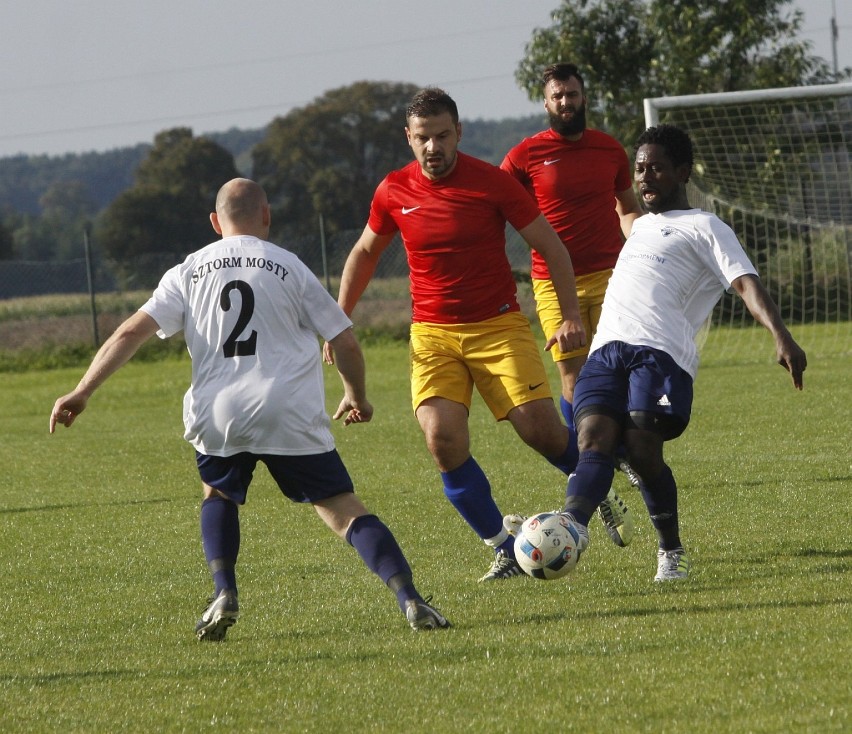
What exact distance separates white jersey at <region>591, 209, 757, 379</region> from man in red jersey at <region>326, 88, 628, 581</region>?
0.41 metres

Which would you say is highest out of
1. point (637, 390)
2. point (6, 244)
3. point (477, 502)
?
point (637, 390)

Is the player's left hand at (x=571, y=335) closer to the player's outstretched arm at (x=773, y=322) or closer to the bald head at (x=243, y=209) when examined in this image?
the player's outstretched arm at (x=773, y=322)

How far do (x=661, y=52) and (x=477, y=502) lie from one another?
2170cm

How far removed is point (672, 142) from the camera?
588 cm

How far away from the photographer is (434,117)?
6.03m

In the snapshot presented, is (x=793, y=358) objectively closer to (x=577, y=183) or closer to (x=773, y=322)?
(x=773, y=322)

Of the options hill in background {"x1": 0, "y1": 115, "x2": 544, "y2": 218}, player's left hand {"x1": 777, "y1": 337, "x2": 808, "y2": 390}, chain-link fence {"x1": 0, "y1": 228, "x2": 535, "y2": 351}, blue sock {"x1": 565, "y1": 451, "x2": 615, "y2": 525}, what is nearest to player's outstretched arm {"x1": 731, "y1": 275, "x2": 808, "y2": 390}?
player's left hand {"x1": 777, "y1": 337, "x2": 808, "y2": 390}

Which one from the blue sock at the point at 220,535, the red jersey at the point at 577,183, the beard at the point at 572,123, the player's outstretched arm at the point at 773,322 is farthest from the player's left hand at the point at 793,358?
the beard at the point at 572,123

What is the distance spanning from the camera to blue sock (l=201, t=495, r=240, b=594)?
5.19 m

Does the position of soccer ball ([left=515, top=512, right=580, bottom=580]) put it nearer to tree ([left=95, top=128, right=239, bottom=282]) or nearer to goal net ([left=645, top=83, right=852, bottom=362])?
goal net ([left=645, top=83, right=852, bottom=362])

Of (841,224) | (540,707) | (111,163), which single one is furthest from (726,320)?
(111,163)

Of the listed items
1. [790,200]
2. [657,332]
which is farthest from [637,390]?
[790,200]

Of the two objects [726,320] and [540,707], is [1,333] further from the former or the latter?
[540,707]

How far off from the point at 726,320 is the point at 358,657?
20.6 m
